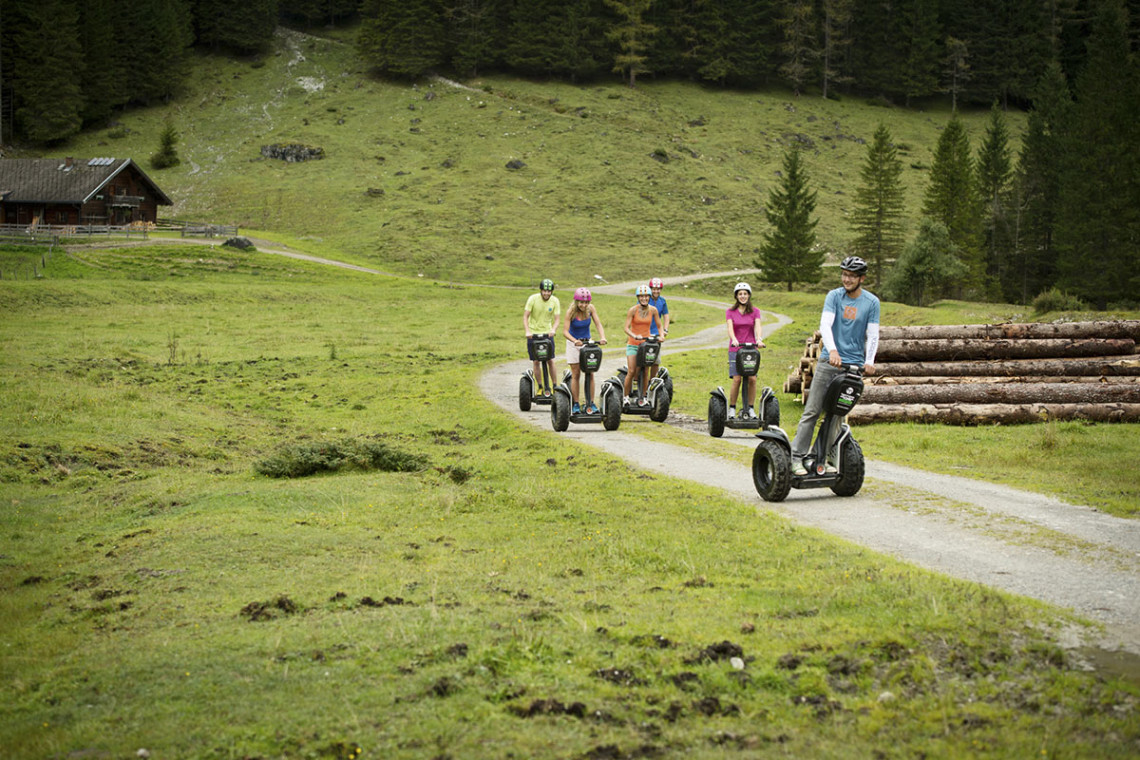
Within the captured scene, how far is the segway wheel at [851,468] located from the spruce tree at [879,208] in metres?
70.9

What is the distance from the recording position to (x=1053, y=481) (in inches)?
497

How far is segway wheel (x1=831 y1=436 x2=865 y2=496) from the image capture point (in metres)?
11.3

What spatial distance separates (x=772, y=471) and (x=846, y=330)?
76.1 inches

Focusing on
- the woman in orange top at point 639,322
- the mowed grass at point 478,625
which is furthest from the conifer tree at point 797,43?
the mowed grass at point 478,625

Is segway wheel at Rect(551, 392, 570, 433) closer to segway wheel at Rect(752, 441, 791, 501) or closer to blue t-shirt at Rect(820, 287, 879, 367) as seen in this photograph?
segway wheel at Rect(752, 441, 791, 501)

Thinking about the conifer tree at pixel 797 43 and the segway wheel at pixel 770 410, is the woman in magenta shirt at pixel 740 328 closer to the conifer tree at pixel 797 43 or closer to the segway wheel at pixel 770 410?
the segway wheel at pixel 770 410

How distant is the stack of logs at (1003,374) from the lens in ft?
60.6

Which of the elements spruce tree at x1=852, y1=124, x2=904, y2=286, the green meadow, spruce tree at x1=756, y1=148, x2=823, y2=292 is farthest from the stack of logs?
spruce tree at x1=852, y1=124, x2=904, y2=286

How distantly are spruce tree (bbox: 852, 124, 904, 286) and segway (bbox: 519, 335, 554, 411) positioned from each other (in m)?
63.7

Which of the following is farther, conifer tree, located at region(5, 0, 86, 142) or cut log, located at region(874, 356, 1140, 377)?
conifer tree, located at region(5, 0, 86, 142)

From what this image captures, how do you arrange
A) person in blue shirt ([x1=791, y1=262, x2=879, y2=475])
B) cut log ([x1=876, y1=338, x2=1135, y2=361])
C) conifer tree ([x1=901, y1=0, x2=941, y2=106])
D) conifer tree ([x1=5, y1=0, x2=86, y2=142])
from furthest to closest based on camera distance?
1. conifer tree ([x1=901, y1=0, x2=941, y2=106])
2. conifer tree ([x1=5, y1=0, x2=86, y2=142])
3. cut log ([x1=876, y1=338, x2=1135, y2=361])
4. person in blue shirt ([x1=791, y1=262, x2=879, y2=475])

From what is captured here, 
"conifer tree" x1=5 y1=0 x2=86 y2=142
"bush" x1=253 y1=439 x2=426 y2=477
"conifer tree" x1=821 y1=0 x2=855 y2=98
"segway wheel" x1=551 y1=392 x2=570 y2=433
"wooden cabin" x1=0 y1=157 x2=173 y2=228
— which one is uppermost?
"conifer tree" x1=821 y1=0 x2=855 y2=98

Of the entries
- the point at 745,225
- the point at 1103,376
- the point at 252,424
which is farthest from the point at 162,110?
the point at 1103,376

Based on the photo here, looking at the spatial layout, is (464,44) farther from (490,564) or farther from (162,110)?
(490,564)
